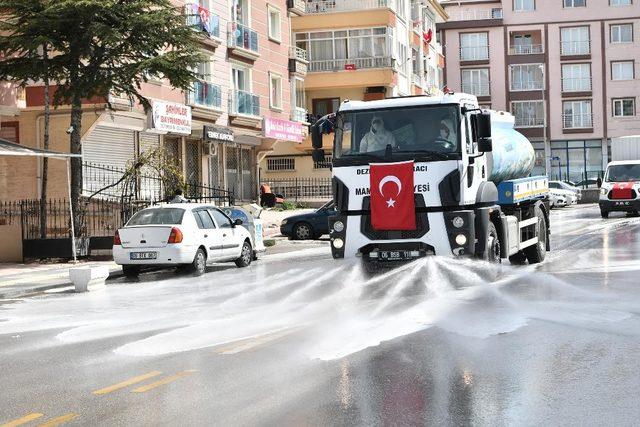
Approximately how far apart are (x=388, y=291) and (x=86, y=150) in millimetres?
18520

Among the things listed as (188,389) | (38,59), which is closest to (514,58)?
(38,59)

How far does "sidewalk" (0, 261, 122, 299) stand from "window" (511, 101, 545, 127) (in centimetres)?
6229

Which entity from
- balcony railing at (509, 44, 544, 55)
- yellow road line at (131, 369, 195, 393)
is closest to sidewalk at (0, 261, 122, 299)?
yellow road line at (131, 369, 195, 393)

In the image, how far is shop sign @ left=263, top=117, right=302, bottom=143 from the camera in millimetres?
42688

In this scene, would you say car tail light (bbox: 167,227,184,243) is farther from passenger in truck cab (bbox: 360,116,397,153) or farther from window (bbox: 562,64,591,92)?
window (bbox: 562,64,591,92)

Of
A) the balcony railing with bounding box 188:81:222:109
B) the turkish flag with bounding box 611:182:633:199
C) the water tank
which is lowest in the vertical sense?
the turkish flag with bounding box 611:182:633:199

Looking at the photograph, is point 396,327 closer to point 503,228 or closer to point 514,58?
point 503,228

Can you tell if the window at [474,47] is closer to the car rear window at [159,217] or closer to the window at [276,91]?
the window at [276,91]

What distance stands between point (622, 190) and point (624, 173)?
0.99m

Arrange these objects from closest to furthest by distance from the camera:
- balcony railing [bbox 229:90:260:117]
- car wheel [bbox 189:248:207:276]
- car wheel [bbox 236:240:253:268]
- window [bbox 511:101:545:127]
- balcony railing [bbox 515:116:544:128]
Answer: car wheel [bbox 189:248:207:276] → car wheel [bbox 236:240:253:268] → balcony railing [bbox 229:90:260:117] → balcony railing [bbox 515:116:544:128] → window [bbox 511:101:545:127]

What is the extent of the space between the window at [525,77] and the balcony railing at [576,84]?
201cm

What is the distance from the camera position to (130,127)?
1291 inches

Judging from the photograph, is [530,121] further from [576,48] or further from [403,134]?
[403,134]

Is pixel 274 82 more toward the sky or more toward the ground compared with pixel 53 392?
more toward the sky
